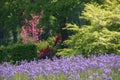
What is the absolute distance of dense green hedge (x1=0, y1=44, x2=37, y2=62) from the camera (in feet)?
50.6

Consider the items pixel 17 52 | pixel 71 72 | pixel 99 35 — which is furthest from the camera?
pixel 17 52

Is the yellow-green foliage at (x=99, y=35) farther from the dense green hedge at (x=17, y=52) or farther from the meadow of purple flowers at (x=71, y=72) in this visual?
the dense green hedge at (x=17, y=52)

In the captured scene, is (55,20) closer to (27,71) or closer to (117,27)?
(117,27)

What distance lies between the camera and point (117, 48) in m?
10.5

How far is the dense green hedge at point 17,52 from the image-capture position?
15.4 m

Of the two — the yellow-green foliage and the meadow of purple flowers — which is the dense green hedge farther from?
the meadow of purple flowers

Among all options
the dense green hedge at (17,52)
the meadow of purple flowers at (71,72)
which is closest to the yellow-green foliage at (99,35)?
the meadow of purple flowers at (71,72)

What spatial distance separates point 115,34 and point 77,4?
6.95 m

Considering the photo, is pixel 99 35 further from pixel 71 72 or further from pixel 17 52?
pixel 17 52

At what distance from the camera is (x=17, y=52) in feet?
52.5

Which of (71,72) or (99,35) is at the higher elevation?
(71,72)

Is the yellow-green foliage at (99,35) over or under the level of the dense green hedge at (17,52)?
over

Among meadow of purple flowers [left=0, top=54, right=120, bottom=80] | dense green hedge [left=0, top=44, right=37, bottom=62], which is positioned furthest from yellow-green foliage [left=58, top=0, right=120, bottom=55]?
dense green hedge [left=0, top=44, right=37, bottom=62]

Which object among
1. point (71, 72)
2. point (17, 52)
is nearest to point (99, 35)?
point (71, 72)
